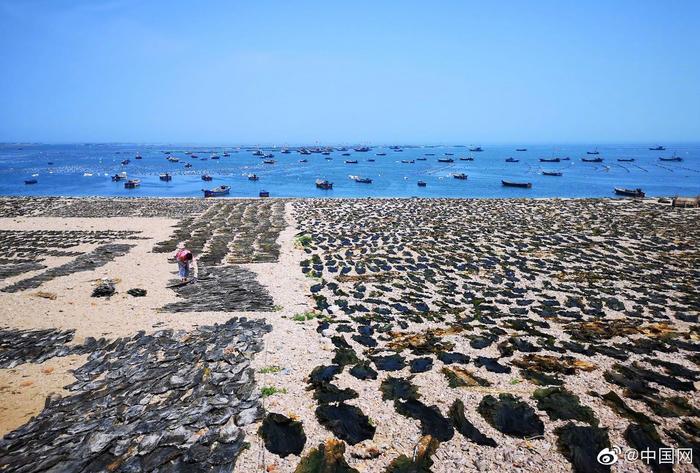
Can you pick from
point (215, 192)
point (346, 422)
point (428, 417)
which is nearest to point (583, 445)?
point (428, 417)

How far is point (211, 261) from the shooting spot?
23.3 meters

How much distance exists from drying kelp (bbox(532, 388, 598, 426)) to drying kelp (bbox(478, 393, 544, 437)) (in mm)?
431

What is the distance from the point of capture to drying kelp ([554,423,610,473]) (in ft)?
23.7

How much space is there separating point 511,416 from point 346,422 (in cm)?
371

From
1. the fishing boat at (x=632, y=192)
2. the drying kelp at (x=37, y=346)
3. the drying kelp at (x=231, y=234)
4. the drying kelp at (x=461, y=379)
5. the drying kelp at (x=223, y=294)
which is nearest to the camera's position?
the drying kelp at (x=461, y=379)

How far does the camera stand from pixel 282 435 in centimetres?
812

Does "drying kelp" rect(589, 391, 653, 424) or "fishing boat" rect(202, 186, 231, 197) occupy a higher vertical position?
"drying kelp" rect(589, 391, 653, 424)

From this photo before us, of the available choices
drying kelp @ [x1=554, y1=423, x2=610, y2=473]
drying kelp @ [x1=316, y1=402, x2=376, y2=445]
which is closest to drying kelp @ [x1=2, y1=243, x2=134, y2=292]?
drying kelp @ [x1=316, y1=402, x2=376, y2=445]

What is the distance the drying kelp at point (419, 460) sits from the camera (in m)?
7.22

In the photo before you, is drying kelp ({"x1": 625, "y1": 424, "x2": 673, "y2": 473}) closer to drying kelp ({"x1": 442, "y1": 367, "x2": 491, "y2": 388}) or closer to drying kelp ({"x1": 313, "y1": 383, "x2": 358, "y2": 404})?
drying kelp ({"x1": 442, "y1": 367, "x2": 491, "y2": 388})

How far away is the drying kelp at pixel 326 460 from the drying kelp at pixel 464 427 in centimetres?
258

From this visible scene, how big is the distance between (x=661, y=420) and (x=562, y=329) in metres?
5.04

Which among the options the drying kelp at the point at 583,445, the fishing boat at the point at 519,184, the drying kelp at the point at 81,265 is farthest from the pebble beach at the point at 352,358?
the fishing boat at the point at 519,184

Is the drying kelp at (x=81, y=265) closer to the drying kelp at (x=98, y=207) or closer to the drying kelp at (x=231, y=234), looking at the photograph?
the drying kelp at (x=231, y=234)
